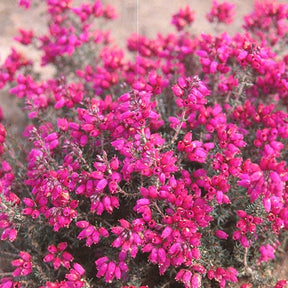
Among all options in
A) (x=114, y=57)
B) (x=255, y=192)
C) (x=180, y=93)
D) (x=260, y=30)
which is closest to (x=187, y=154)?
(x=180, y=93)

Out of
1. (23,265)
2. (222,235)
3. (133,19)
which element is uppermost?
(133,19)

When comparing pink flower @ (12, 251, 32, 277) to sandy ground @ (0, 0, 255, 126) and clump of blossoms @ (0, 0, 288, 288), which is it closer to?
clump of blossoms @ (0, 0, 288, 288)

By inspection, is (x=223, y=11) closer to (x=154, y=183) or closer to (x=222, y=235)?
(x=154, y=183)

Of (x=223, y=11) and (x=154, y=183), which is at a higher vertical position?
(x=223, y=11)

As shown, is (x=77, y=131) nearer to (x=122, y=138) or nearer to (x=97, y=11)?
(x=122, y=138)

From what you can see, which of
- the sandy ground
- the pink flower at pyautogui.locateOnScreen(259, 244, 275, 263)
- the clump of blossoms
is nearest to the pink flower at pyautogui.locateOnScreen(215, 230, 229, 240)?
the clump of blossoms

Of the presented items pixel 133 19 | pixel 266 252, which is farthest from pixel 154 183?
pixel 133 19

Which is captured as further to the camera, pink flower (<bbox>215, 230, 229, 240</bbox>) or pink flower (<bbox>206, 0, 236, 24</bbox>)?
pink flower (<bbox>206, 0, 236, 24</bbox>)

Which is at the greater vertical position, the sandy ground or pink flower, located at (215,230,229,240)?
the sandy ground
